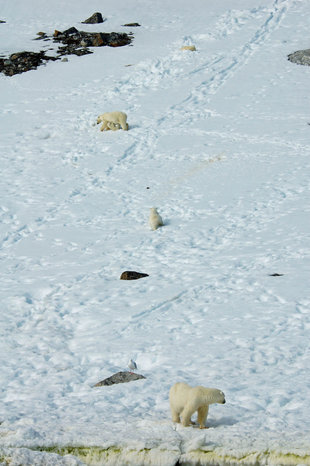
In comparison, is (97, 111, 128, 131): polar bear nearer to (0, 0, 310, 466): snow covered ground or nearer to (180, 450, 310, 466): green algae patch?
(0, 0, 310, 466): snow covered ground

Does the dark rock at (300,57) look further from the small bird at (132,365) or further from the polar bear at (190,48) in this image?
the small bird at (132,365)

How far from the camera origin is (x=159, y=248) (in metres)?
13.0

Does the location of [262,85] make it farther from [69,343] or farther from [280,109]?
[69,343]

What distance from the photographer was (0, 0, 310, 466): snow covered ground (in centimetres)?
680

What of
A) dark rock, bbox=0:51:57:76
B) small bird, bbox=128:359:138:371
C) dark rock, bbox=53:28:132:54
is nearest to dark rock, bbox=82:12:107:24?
dark rock, bbox=53:28:132:54

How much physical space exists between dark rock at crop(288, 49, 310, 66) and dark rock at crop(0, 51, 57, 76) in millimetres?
8715

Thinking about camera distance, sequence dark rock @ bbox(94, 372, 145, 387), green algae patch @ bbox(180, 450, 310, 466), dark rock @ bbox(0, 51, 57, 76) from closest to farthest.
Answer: green algae patch @ bbox(180, 450, 310, 466)
dark rock @ bbox(94, 372, 145, 387)
dark rock @ bbox(0, 51, 57, 76)

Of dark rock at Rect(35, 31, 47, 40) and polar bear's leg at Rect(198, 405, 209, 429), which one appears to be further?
dark rock at Rect(35, 31, 47, 40)

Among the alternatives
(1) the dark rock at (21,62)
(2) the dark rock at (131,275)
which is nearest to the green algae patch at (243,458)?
(2) the dark rock at (131,275)

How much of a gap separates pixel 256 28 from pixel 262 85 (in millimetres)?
6106

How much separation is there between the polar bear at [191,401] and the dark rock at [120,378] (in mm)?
1618

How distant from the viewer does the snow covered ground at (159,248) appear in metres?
6.80

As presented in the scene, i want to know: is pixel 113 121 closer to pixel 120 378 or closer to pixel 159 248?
pixel 159 248

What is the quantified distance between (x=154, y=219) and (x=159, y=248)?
37.4 inches
